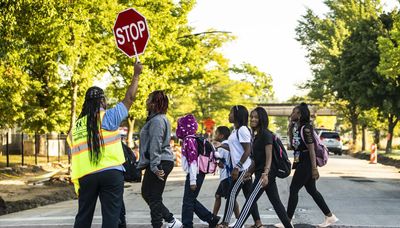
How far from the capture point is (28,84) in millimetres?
26562

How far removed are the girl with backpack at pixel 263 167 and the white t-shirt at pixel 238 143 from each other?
167mm

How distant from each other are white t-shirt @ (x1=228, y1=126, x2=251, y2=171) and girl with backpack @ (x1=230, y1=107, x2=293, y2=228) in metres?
0.17

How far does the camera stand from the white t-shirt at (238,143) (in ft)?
30.4

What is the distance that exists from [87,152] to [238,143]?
3360 millimetres

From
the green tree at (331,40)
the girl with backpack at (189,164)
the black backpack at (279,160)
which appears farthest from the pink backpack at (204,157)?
the green tree at (331,40)

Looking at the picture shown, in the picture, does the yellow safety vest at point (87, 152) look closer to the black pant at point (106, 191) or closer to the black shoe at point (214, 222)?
the black pant at point (106, 191)

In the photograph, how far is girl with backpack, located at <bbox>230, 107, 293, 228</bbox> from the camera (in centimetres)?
874

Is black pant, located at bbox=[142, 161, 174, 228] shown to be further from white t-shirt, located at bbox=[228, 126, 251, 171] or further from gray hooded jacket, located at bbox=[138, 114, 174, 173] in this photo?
white t-shirt, located at bbox=[228, 126, 251, 171]

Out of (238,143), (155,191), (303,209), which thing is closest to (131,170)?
(155,191)

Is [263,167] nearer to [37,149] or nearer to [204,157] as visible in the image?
[204,157]

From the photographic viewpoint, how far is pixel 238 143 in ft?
31.1

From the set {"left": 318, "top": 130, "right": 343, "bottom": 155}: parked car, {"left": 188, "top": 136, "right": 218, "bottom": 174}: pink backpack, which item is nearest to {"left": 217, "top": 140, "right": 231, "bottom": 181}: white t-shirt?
{"left": 188, "top": 136, "right": 218, "bottom": 174}: pink backpack

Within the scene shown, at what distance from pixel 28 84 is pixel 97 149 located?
20941mm

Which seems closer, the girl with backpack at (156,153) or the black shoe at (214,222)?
the girl with backpack at (156,153)
